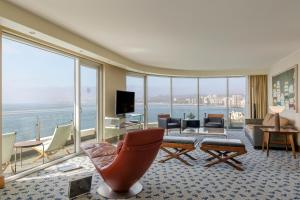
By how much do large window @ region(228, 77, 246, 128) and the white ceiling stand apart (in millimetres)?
3738

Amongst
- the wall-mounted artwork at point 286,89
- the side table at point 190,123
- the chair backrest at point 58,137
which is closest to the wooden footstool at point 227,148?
the wall-mounted artwork at point 286,89

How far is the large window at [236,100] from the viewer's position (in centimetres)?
977

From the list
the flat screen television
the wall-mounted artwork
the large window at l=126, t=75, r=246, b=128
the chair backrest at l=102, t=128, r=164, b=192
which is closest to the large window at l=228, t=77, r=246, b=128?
the large window at l=126, t=75, r=246, b=128

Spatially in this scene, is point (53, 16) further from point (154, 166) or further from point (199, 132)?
point (199, 132)

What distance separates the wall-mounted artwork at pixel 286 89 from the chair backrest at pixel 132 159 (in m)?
4.42

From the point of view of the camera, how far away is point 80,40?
183 inches

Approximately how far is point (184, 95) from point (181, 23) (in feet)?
21.5

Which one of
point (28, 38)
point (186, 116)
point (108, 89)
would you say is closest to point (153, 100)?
point (186, 116)

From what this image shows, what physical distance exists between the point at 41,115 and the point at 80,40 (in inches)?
72.1

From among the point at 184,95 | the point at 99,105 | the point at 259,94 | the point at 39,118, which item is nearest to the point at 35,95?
the point at 39,118

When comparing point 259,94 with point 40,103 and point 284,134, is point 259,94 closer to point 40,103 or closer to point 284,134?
point 284,134

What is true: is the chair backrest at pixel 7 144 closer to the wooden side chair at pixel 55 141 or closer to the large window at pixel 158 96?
the wooden side chair at pixel 55 141

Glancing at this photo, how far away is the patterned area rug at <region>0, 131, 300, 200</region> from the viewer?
10.2ft

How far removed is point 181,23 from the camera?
12.6ft
